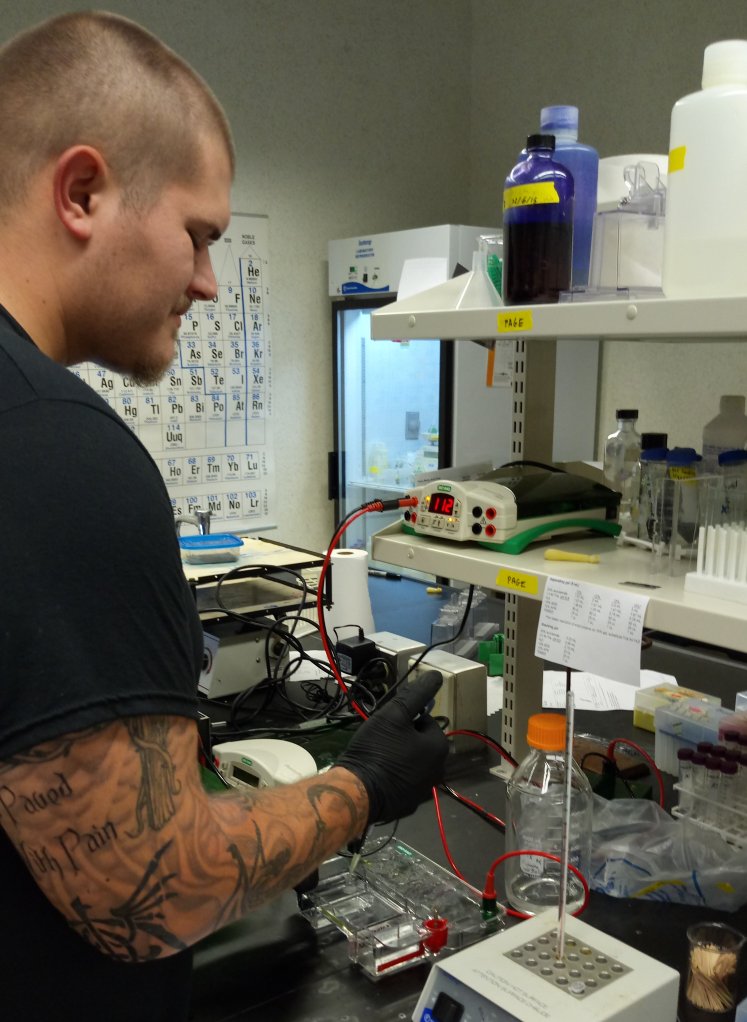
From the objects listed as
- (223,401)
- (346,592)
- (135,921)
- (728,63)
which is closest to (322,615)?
(346,592)

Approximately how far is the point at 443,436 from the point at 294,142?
1436 millimetres

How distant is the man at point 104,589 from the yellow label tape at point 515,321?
1.17 ft

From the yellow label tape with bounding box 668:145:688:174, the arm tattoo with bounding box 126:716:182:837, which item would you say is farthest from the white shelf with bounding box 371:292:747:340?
the arm tattoo with bounding box 126:716:182:837

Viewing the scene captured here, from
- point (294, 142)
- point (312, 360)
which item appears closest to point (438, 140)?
point (294, 142)

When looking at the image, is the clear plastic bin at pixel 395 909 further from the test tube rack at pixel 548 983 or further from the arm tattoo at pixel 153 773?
the arm tattoo at pixel 153 773

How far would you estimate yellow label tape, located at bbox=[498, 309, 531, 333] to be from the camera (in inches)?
39.8

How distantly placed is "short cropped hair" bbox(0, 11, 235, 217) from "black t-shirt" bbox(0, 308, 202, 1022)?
156 mm

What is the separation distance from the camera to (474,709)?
59.8 inches

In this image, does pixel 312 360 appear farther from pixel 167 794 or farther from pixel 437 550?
pixel 167 794

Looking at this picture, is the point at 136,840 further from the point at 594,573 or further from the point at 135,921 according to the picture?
the point at 594,573

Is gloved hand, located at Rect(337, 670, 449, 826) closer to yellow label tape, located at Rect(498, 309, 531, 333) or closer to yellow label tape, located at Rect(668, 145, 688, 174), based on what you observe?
yellow label tape, located at Rect(498, 309, 531, 333)

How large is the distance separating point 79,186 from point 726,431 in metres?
0.80

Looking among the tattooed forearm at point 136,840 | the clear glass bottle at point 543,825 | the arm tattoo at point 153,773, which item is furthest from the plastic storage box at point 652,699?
the arm tattoo at point 153,773

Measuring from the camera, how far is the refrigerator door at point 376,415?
3707 mm
